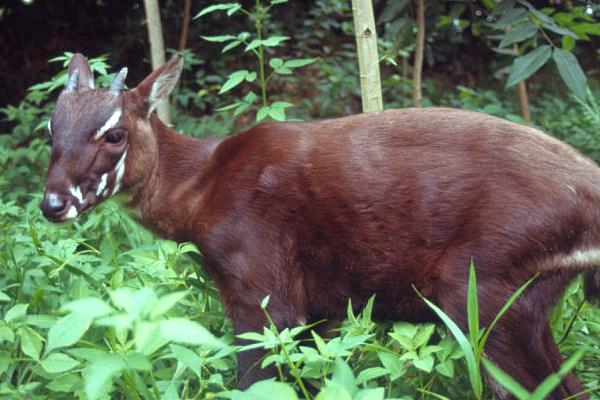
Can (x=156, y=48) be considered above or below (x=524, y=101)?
above

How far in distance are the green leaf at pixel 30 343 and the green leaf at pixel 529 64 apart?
3002 mm

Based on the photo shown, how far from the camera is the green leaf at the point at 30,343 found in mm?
2750

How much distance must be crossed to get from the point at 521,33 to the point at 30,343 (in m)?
3.32

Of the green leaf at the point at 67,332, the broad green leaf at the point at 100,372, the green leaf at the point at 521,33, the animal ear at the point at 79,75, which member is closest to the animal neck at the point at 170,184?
the animal ear at the point at 79,75

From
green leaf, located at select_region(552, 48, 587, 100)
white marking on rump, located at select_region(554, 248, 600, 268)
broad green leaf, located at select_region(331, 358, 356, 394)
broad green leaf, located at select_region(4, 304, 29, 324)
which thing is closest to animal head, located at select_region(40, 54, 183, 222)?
broad green leaf, located at select_region(4, 304, 29, 324)

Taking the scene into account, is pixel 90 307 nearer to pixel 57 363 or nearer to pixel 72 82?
pixel 57 363

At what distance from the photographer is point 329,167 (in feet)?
11.6

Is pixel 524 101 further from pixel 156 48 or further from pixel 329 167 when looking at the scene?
pixel 329 167

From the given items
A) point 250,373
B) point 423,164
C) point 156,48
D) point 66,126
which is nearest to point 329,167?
point 423,164

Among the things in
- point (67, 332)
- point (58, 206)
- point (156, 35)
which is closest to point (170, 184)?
point (58, 206)

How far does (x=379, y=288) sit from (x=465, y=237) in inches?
18.4

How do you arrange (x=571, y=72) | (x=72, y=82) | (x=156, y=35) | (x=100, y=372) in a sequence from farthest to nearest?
(x=156, y=35) → (x=571, y=72) → (x=72, y=82) → (x=100, y=372)

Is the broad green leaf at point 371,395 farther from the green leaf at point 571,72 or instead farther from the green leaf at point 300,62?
the green leaf at point 571,72

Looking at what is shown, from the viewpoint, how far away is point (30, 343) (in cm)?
280
